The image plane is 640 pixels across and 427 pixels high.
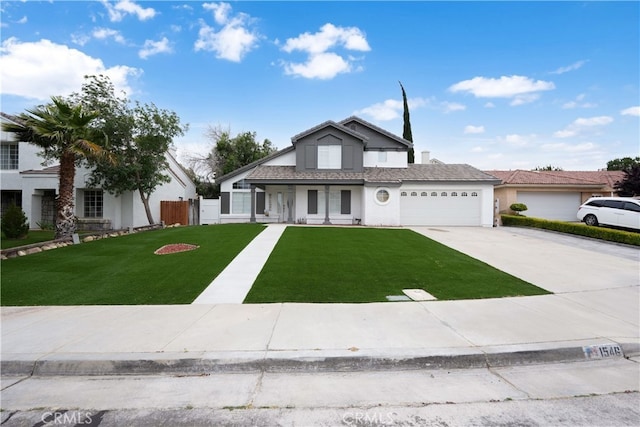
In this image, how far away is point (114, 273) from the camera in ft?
27.2

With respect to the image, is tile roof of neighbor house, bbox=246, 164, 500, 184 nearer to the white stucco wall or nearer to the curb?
the white stucco wall

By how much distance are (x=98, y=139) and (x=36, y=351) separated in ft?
42.0

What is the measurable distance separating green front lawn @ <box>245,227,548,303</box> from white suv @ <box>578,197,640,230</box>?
1105 centimetres

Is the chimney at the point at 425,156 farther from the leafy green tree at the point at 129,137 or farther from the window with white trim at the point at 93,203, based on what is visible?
the window with white trim at the point at 93,203

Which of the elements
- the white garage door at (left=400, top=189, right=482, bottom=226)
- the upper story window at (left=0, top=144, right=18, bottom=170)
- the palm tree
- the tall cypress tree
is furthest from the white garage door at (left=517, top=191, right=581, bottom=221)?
the upper story window at (left=0, top=144, right=18, bottom=170)

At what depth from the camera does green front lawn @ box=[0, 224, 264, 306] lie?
21.5ft

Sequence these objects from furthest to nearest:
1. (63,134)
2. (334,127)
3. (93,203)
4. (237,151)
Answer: (237,151) → (334,127) → (93,203) → (63,134)

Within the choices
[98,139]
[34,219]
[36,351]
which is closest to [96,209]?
[34,219]

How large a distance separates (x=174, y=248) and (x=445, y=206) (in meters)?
15.9

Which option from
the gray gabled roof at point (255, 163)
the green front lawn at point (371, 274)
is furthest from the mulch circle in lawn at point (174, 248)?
the gray gabled roof at point (255, 163)

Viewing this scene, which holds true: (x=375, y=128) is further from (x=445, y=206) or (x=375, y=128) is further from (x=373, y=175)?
(x=445, y=206)

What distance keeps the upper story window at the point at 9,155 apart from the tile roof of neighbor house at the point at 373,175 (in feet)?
Answer: 47.0

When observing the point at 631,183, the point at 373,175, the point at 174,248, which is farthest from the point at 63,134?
the point at 631,183

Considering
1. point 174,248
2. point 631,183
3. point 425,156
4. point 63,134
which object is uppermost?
point 425,156
